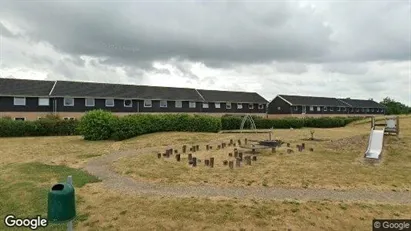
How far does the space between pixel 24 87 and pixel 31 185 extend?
108 feet

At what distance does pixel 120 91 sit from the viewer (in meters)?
46.5

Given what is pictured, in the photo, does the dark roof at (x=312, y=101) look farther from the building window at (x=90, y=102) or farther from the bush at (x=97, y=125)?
the bush at (x=97, y=125)

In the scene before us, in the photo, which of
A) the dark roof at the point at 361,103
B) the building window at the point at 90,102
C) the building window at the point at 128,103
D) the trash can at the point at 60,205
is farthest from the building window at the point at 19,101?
the dark roof at the point at 361,103

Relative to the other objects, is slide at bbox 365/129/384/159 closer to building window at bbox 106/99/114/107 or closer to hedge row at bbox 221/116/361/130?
hedge row at bbox 221/116/361/130

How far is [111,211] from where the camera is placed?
871 centimetres

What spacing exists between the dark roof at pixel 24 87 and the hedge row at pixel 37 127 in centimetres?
899

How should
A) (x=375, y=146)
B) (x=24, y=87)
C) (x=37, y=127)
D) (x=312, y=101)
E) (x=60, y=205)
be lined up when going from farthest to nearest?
1. (x=312, y=101)
2. (x=24, y=87)
3. (x=37, y=127)
4. (x=375, y=146)
5. (x=60, y=205)

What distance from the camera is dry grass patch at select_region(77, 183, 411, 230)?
25.7 feet

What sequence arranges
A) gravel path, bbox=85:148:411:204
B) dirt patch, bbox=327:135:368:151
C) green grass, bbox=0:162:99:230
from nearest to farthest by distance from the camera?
green grass, bbox=0:162:99:230, gravel path, bbox=85:148:411:204, dirt patch, bbox=327:135:368:151

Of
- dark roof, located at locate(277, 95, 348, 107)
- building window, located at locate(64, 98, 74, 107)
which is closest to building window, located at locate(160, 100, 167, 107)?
building window, located at locate(64, 98, 74, 107)

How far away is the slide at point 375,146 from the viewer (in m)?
17.6

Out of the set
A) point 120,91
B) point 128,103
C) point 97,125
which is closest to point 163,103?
point 128,103

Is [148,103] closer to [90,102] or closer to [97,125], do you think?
[90,102]

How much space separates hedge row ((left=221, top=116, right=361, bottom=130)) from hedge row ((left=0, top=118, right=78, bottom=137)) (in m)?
17.6
